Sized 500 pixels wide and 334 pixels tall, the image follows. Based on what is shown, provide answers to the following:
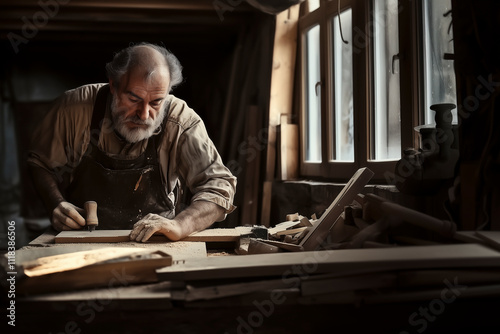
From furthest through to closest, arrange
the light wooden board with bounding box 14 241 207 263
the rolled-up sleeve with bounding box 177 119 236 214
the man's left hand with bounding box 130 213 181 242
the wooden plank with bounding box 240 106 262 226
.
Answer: the wooden plank with bounding box 240 106 262 226 < the rolled-up sleeve with bounding box 177 119 236 214 < the man's left hand with bounding box 130 213 181 242 < the light wooden board with bounding box 14 241 207 263

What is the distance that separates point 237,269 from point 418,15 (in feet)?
8.62

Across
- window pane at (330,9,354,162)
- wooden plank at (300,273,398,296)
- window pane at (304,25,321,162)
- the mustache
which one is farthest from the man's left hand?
window pane at (304,25,321,162)

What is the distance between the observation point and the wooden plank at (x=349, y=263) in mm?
1620

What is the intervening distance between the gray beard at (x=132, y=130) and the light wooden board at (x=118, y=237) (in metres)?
0.74

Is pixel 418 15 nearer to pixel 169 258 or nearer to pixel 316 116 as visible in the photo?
pixel 316 116

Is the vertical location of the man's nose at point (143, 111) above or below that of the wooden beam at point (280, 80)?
below

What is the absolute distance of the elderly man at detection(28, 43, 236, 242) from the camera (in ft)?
11.1

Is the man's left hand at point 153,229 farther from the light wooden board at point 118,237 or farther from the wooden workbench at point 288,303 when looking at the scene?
the wooden workbench at point 288,303

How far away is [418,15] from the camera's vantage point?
11.7ft

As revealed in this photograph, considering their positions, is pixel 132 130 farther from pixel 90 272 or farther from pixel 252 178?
pixel 252 178

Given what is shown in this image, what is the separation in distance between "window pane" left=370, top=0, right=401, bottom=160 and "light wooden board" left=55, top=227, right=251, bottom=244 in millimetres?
1605

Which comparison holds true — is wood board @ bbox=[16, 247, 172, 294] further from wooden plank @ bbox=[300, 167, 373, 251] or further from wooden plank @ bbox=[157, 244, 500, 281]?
wooden plank @ bbox=[300, 167, 373, 251]

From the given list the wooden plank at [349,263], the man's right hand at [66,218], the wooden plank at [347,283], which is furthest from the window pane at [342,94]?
the wooden plank at [347,283]

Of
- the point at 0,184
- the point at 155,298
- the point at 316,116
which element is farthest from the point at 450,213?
the point at 0,184
